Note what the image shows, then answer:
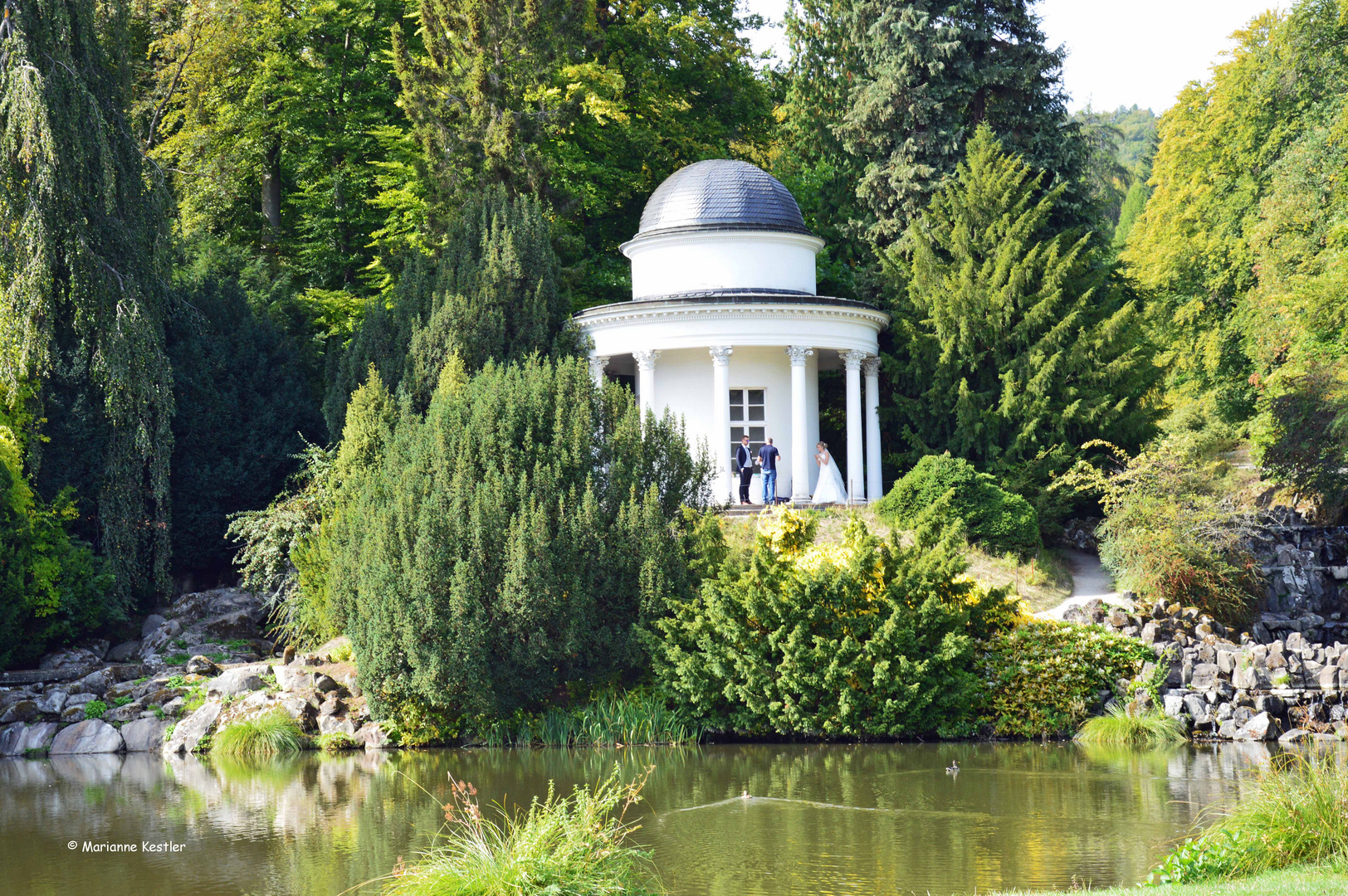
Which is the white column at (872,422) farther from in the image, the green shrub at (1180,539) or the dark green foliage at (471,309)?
the dark green foliage at (471,309)

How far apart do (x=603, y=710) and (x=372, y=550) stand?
4.45 meters

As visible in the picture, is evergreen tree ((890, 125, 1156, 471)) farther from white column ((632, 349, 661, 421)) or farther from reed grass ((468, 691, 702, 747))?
reed grass ((468, 691, 702, 747))

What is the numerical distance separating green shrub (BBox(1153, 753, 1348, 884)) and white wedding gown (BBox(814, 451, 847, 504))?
18.5m

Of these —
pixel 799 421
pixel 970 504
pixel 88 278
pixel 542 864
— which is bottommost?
pixel 542 864

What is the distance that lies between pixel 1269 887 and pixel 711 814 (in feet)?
21.0

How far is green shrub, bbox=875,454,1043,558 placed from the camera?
80.1 ft

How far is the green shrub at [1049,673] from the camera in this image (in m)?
18.8

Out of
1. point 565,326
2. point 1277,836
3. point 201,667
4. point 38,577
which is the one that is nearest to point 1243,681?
point 1277,836

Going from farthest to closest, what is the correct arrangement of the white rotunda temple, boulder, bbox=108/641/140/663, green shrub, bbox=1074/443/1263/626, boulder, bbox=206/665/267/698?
1. the white rotunda temple
2. boulder, bbox=108/641/140/663
3. green shrub, bbox=1074/443/1263/626
4. boulder, bbox=206/665/267/698

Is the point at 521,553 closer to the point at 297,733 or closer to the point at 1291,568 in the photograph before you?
the point at 297,733

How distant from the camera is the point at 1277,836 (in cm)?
943

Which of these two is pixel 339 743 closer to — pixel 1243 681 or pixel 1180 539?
pixel 1243 681

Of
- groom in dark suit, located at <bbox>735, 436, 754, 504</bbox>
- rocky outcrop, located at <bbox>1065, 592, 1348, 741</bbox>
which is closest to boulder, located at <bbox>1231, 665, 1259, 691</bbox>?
rocky outcrop, located at <bbox>1065, 592, 1348, 741</bbox>

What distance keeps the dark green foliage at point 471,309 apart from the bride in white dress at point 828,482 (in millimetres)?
6292
